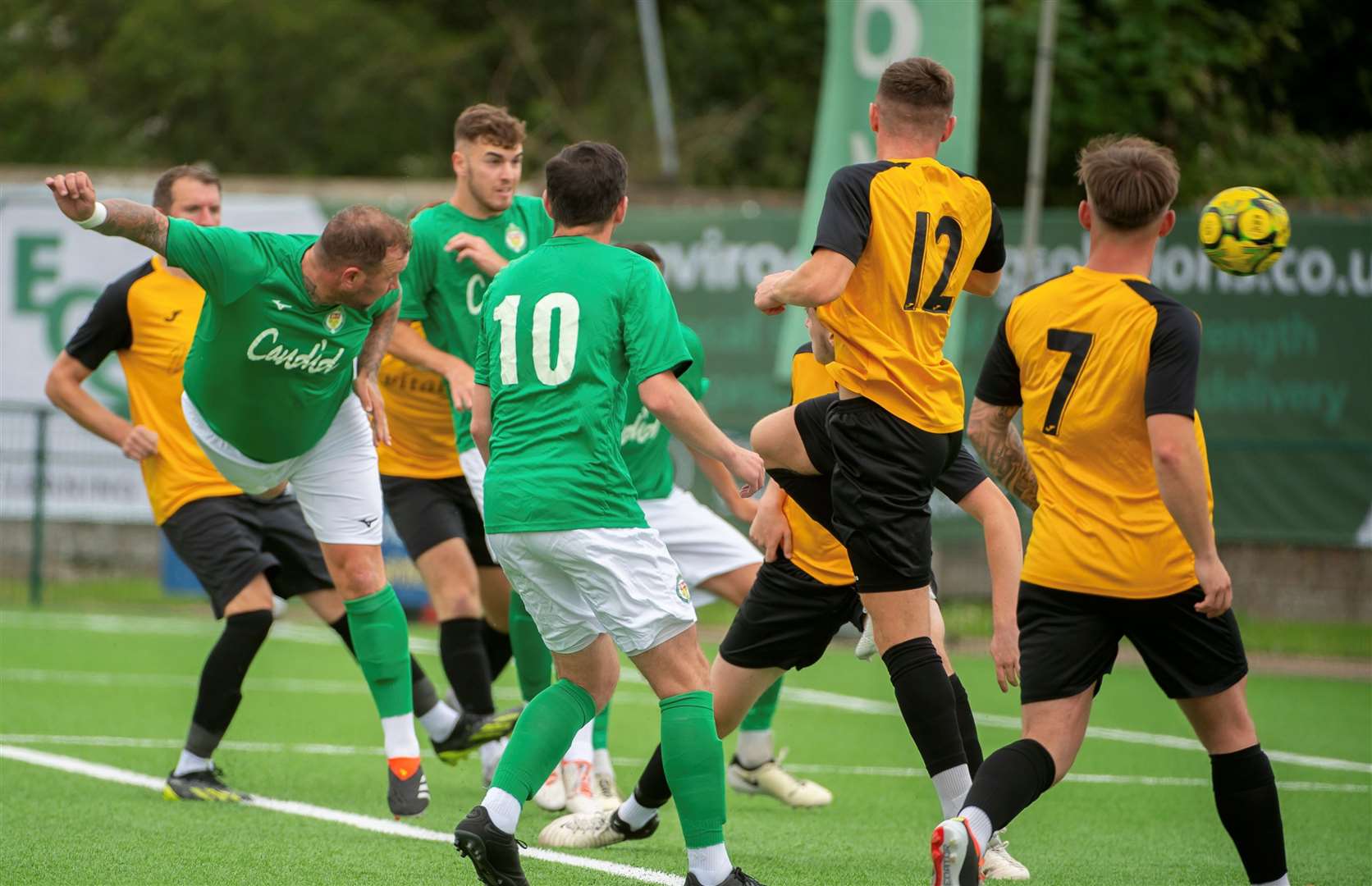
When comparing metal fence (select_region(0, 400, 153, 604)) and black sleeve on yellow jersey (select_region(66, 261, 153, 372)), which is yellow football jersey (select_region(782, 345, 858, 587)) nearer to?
black sleeve on yellow jersey (select_region(66, 261, 153, 372))

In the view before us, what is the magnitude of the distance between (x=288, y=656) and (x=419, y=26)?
18131 millimetres

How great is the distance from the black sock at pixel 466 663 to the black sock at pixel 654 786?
1456 mm

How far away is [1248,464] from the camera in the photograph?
45.8 feet

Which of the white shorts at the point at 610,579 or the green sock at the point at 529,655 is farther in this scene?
the green sock at the point at 529,655

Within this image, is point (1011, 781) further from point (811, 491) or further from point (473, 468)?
point (473, 468)

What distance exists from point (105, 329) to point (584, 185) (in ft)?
9.59

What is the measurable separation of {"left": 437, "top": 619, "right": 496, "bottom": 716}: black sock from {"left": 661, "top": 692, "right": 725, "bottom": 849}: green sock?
233 centimetres

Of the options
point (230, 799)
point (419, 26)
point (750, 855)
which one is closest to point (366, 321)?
→ point (230, 799)

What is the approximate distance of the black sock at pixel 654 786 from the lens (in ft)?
18.3

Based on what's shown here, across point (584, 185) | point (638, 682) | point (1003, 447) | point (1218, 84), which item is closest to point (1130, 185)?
point (1003, 447)

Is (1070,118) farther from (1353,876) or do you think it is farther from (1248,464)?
(1353,876)

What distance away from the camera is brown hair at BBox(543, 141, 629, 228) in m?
4.87

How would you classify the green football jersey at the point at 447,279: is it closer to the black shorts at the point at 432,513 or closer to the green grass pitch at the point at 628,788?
the black shorts at the point at 432,513

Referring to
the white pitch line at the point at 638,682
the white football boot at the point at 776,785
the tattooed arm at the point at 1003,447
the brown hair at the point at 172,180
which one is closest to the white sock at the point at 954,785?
the tattooed arm at the point at 1003,447
